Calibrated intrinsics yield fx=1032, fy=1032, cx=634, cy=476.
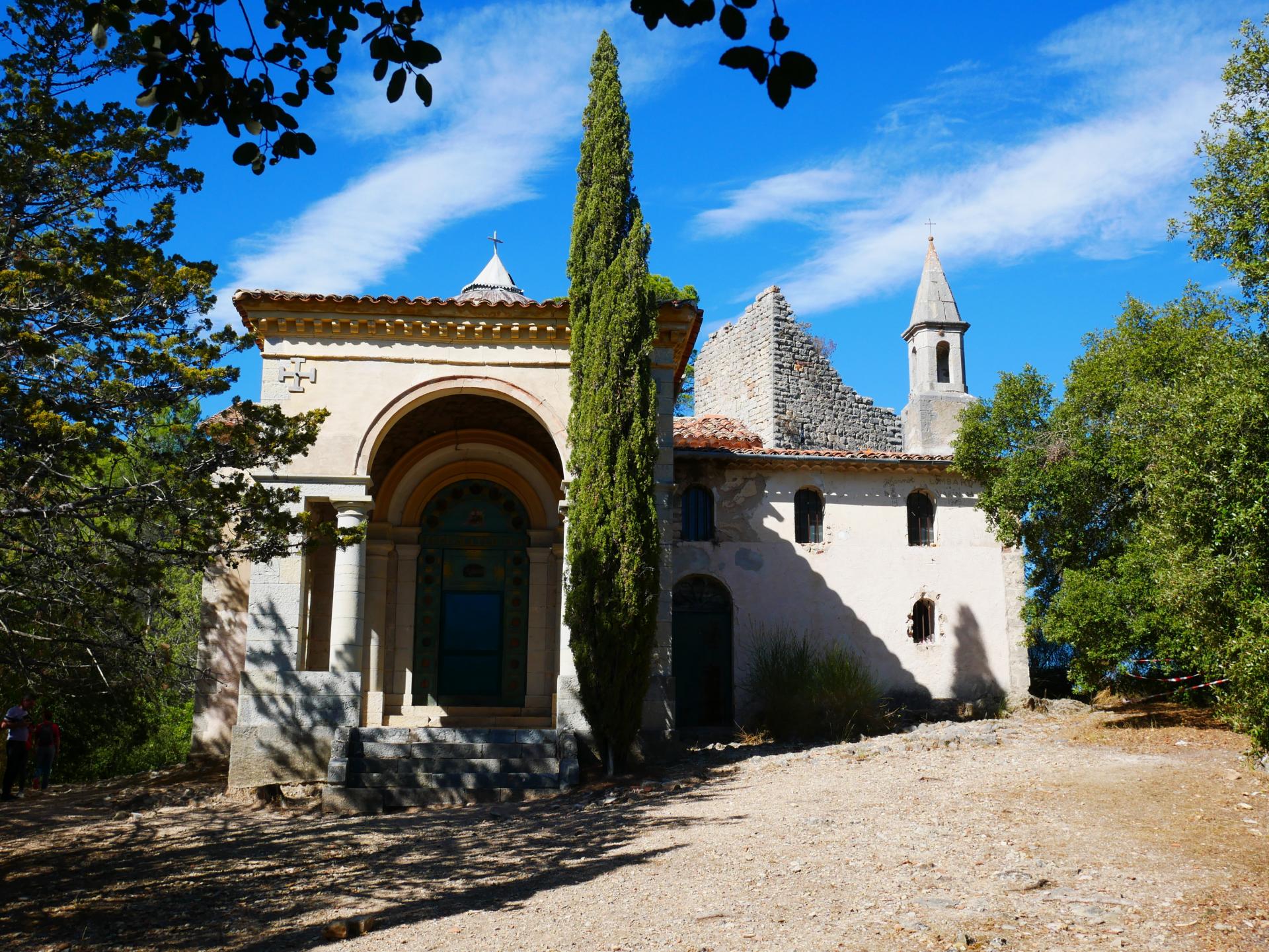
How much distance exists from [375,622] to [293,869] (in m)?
6.77

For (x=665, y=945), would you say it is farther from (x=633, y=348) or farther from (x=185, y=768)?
(x=185, y=768)

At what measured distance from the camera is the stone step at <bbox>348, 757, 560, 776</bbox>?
37.0 feet

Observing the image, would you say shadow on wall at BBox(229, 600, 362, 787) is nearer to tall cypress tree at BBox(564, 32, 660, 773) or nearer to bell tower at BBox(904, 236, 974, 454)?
tall cypress tree at BBox(564, 32, 660, 773)

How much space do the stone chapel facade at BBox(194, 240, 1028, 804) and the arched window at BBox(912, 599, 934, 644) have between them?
37 millimetres

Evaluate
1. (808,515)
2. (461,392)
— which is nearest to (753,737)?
(808,515)

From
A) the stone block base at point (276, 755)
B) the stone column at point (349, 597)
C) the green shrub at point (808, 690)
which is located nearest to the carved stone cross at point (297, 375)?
the stone column at point (349, 597)

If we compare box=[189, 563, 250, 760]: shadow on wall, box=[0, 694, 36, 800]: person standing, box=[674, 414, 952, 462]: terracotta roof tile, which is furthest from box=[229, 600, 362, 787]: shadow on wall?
box=[674, 414, 952, 462]: terracotta roof tile

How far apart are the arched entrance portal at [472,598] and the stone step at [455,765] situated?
3.82 m

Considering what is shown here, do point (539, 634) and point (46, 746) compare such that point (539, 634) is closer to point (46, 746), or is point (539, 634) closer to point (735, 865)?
point (46, 746)

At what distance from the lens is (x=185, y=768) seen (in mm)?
13227

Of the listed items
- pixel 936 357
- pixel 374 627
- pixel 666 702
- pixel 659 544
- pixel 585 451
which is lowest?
pixel 666 702

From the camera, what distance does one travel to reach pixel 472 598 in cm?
1559

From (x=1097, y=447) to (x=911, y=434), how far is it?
6.25m

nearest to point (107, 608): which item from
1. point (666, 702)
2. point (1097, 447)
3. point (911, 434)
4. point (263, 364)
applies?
point (263, 364)
